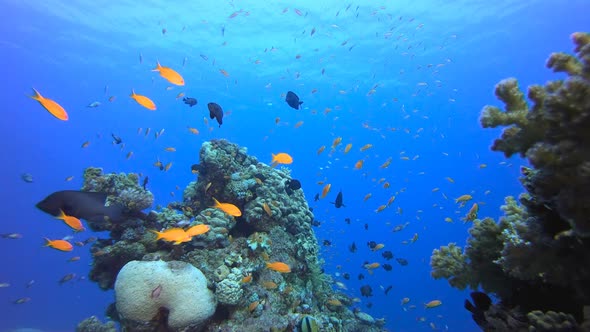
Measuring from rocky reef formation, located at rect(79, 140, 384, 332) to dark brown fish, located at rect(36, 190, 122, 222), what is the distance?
42cm

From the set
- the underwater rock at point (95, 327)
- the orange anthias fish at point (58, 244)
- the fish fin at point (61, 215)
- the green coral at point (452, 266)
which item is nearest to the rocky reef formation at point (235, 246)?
the orange anthias fish at point (58, 244)

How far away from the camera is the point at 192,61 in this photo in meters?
39.2

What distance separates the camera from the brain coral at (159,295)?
5.85 metres

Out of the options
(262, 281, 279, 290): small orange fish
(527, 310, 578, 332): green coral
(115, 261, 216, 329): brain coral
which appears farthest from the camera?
(262, 281, 279, 290): small orange fish

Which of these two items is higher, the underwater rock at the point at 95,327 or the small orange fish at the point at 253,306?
the small orange fish at the point at 253,306

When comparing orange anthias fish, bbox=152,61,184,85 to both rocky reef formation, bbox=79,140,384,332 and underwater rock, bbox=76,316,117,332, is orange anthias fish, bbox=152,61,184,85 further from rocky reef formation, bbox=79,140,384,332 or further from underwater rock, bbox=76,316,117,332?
underwater rock, bbox=76,316,117,332

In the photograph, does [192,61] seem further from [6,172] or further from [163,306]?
[6,172]

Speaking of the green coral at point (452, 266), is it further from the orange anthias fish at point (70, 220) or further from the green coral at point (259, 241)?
the orange anthias fish at point (70, 220)

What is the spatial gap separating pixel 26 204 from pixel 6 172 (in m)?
12.0

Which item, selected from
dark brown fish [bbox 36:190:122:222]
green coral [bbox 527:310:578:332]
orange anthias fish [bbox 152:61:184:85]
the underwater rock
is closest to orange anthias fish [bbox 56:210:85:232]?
dark brown fish [bbox 36:190:122:222]

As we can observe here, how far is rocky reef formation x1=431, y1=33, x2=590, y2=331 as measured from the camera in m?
2.18

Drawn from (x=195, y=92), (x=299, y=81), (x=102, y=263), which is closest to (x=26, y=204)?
(x=195, y=92)

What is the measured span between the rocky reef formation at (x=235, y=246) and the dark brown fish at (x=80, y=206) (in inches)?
16.4

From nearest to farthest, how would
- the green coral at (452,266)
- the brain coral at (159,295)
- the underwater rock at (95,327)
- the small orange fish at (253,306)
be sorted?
the green coral at (452,266) → the brain coral at (159,295) → the small orange fish at (253,306) → the underwater rock at (95,327)
